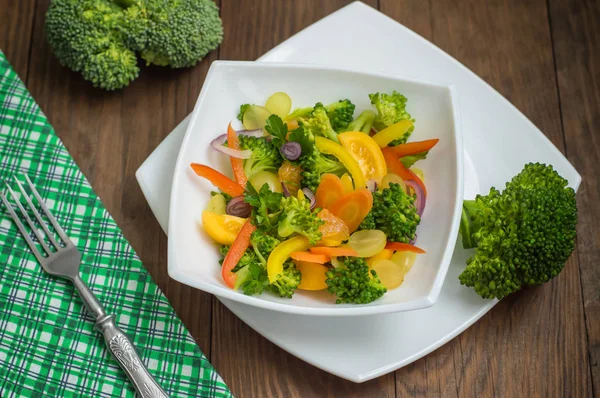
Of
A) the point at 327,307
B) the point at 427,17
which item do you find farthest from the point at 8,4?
the point at 327,307

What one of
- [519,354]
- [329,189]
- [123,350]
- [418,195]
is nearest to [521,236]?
[418,195]

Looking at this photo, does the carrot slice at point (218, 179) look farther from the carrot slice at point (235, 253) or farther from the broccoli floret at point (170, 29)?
the broccoli floret at point (170, 29)

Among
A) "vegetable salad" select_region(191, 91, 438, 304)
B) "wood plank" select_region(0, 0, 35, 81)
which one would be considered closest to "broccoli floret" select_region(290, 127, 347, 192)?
"vegetable salad" select_region(191, 91, 438, 304)

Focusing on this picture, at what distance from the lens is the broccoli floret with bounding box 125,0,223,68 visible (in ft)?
6.47

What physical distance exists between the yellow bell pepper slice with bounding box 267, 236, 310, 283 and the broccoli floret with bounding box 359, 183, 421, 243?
6.1 inches

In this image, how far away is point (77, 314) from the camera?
73.3 inches

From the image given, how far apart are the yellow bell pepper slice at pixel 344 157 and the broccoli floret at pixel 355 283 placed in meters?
0.21

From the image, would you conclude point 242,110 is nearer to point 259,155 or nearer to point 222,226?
point 259,155

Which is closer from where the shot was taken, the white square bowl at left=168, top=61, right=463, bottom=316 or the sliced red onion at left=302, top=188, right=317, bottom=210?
the white square bowl at left=168, top=61, right=463, bottom=316

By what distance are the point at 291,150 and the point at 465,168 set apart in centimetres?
53

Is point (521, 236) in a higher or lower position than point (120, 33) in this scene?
lower

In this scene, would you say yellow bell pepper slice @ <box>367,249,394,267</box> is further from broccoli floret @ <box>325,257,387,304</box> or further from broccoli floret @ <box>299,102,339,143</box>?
broccoli floret @ <box>299,102,339,143</box>

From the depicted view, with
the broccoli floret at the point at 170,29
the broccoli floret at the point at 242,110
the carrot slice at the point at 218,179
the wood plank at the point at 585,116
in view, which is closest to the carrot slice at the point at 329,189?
the carrot slice at the point at 218,179

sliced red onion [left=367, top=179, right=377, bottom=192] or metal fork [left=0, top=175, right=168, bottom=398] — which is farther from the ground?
sliced red onion [left=367, top=179, right=377, bottom=192]
